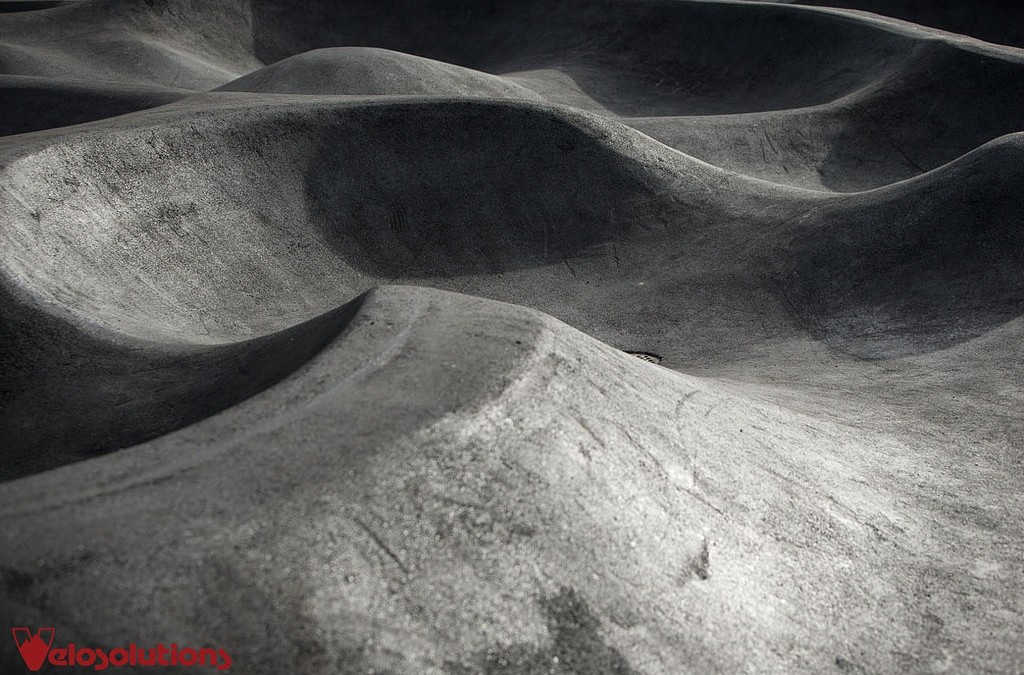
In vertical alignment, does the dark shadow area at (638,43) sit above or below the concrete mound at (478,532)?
above

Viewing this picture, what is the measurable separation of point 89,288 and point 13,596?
408 centimetres

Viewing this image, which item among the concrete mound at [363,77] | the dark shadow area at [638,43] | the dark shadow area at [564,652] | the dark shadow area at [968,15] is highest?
the dark shadow area at [968,15]

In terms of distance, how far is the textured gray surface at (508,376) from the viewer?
2869mm

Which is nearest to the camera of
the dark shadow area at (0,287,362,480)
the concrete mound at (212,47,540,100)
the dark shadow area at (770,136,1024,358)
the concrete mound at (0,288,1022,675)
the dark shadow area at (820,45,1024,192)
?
the concrete mound at (0,288,1022,675)

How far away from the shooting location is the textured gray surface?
9.41ft

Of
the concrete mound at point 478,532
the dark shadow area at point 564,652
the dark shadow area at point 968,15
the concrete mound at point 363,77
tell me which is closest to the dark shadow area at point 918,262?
the concrete mound at point 478,532

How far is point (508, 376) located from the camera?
3.67 meters

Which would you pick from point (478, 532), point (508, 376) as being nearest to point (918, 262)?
point (508, 376)

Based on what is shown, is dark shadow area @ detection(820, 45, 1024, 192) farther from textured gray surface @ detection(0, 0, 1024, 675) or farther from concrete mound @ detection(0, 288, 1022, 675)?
concrete mound @ detection(0, 288, 1022, 675)

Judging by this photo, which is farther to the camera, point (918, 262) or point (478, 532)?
point (918, 262)

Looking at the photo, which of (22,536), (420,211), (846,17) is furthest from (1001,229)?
(846,17)

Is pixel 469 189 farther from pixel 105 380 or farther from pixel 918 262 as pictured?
pixel 105 380

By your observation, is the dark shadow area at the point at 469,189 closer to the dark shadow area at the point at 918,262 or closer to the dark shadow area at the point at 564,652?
the dark shadow area at the point at 918,262

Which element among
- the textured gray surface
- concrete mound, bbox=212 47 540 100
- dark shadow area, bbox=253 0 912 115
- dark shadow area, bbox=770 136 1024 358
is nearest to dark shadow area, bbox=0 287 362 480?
the textured gray surface
